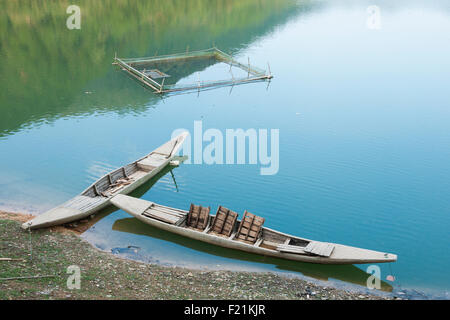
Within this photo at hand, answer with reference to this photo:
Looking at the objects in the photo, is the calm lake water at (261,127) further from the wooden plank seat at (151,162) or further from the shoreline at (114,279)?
the shoreline at (114,279)

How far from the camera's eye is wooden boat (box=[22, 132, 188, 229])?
70.8ft

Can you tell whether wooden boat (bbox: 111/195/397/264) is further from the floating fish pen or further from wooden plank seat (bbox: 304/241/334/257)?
the floating fish pen

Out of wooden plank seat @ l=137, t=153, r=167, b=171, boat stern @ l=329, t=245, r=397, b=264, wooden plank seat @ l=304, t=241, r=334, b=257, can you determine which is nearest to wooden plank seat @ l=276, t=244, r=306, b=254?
wooden plank seat @ l=304, t=241, r=334, b=257

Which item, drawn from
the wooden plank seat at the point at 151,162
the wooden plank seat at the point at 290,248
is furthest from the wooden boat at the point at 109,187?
the wooden plank seat at the point at 290,248

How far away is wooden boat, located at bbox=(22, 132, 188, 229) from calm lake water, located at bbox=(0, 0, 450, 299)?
1065 mm

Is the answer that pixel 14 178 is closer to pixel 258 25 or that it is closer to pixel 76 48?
pixel 76 48

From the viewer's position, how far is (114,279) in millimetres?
17438

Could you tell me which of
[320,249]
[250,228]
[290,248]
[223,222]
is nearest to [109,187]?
[223,222]

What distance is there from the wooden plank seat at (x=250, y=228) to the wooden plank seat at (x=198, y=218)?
6.46ft

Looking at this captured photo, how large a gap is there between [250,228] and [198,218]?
9.75 feet

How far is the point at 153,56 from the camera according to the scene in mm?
56625

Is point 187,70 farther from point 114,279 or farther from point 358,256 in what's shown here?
point 114,279

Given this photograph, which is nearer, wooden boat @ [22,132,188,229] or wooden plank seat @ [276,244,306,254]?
wooden plank seat @ [276,244,306,254]

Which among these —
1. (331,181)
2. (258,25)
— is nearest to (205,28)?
(258,25)
